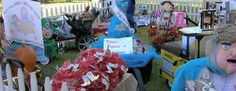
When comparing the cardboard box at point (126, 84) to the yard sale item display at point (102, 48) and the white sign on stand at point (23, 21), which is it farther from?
the white sign on stand at point (23, 21)

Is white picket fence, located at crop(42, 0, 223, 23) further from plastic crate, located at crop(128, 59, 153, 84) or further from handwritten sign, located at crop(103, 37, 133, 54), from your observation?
handwritten sign, located at crop(103, 37, 133, 54)

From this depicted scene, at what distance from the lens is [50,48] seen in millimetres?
6402

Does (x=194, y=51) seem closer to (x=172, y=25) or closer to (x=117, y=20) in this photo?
(x=117, y=20)

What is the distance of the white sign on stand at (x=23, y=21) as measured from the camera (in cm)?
454

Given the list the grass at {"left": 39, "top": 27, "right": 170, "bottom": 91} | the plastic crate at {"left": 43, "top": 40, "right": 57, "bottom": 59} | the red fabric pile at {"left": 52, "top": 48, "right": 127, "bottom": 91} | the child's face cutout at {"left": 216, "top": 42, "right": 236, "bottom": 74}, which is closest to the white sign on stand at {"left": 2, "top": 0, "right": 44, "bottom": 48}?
the grass at {"left": 39, "top": 27, "right": 170, "bottom": 91}

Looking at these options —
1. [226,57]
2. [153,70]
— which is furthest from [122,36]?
[226,57]

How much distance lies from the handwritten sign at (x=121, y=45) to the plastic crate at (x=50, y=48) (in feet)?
7.23

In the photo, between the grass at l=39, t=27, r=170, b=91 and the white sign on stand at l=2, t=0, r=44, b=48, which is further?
the grass at l=39, t=27, r=170, b=91

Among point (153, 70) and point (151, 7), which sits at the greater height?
point (151, 7)

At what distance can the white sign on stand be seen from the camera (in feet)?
14.9

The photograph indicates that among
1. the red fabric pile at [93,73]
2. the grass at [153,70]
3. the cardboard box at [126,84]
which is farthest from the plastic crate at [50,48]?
the red fabric pile at [93,73]

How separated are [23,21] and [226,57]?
136 inches

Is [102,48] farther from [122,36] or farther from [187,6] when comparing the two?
[187,6]

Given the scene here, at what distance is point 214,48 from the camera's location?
5.79 ft
